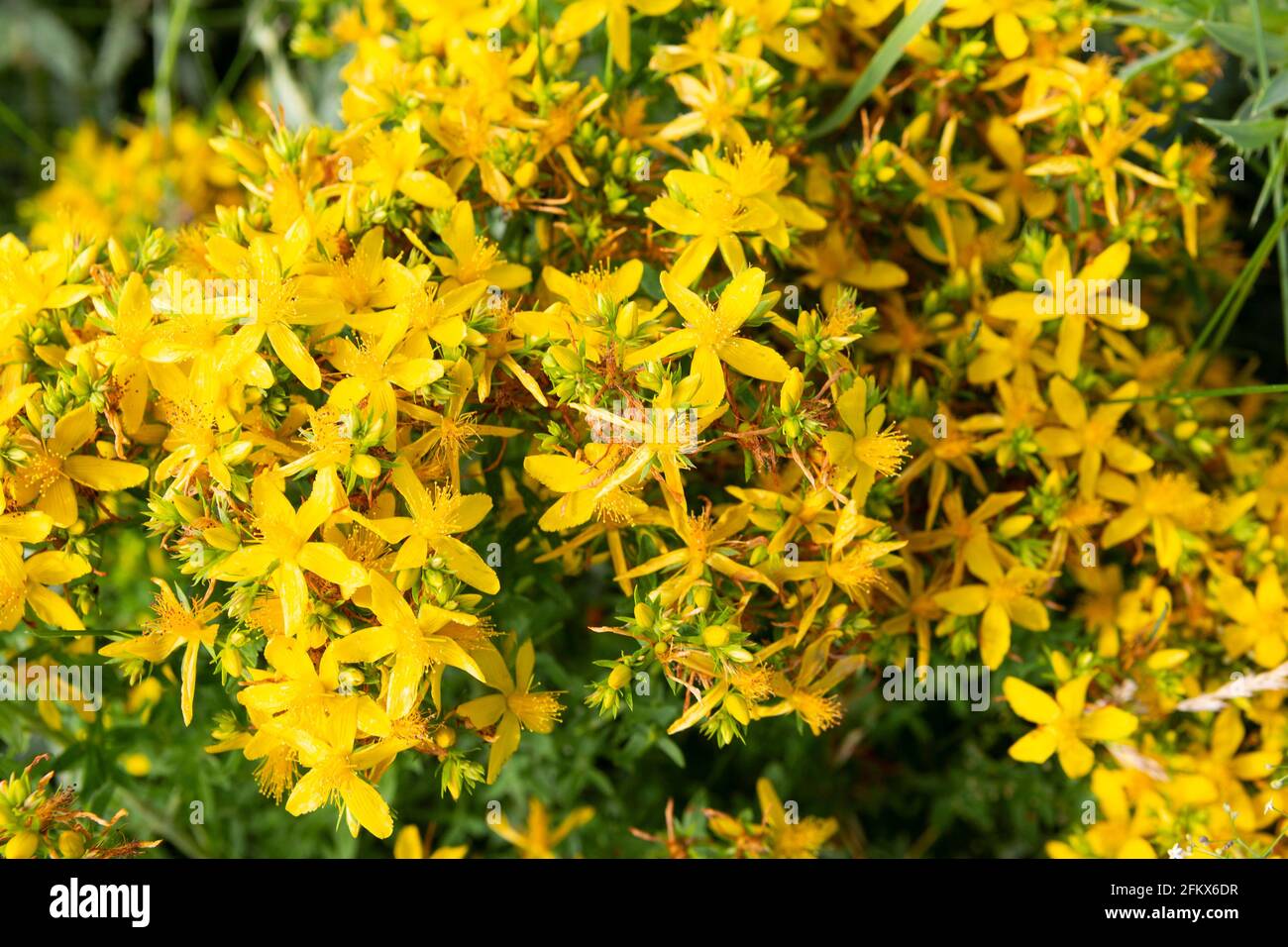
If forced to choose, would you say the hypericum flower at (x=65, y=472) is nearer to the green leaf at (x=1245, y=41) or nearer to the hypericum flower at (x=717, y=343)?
the hypericum flower at (x=717, y=343)

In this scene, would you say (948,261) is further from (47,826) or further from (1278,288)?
(47,826)

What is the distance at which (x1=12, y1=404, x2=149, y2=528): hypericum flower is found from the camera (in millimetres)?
1349

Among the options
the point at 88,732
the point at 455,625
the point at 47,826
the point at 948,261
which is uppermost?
the point at 948,261

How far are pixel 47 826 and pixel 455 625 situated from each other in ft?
2.01

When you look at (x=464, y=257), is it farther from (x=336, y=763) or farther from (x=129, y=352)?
(x=336, y=763)

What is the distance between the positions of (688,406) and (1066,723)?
2.86 ft

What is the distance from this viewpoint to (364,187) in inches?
59.8

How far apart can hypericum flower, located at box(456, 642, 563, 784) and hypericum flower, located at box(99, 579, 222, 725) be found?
12.9 inches

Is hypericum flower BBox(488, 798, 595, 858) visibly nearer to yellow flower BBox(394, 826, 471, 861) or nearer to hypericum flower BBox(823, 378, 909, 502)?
yellow flower BBox(394, 826, 471, 861)

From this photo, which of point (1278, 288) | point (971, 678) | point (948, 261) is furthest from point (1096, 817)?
point (1278, 288)

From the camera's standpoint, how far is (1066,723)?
168 centimetres

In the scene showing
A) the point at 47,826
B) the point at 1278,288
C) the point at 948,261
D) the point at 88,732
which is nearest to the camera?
the point at 47,826

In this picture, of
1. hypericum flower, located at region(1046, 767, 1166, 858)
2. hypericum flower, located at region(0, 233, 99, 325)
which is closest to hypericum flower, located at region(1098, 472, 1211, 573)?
hypericum flower, located at region(1046, 767, 1166, 858)

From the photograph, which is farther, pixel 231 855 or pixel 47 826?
pixel 231 855
